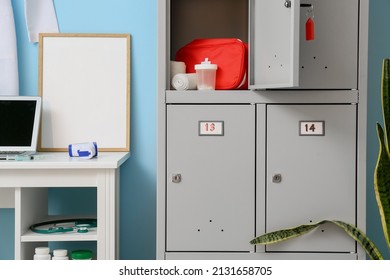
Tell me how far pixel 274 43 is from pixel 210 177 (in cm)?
52

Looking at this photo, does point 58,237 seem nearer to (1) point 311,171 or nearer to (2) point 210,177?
(2) point 210,177

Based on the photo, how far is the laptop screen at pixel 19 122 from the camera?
7.96 feet

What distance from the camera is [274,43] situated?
191 centimetres

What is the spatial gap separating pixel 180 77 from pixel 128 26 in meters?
0.62

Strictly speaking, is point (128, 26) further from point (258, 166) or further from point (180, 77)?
point (258, 166)

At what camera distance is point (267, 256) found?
2100 millimetres

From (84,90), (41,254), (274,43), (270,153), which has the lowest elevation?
(41,254)

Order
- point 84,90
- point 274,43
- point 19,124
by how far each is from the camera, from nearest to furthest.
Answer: point 274,43 → point 19,124 → point 84,90

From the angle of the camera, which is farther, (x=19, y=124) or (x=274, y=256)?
(x=19, y=124)

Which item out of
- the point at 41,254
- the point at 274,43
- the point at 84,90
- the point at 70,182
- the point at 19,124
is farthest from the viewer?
the point at 84,90

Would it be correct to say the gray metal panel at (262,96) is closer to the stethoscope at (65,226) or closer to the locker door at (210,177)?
the locker door at (210,177)

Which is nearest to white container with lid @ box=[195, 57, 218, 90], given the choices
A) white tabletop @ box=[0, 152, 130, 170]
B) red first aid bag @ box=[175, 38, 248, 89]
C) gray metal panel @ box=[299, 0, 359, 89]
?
red first aid bag @ box=[175, 38, 248, 89]

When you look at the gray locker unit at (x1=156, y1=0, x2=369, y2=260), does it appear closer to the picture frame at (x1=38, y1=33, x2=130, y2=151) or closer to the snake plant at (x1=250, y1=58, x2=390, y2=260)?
the snake plant at (x1=250, y1=58, x2=390, y2=260)

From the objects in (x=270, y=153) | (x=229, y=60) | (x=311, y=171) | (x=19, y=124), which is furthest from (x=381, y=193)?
(x=19, y=124)
